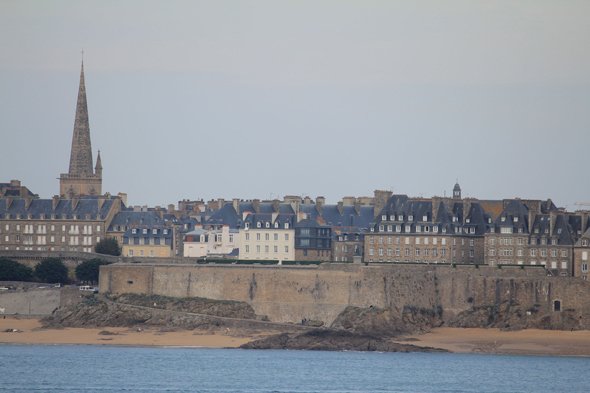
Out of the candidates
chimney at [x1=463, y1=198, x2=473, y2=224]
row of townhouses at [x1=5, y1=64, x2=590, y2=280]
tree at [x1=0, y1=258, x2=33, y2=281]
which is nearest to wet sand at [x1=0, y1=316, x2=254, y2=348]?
tree at [x1=0, y1=258, x2=33, y2=281]

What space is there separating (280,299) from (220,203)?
2786 centimetres

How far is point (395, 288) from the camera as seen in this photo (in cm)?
6394

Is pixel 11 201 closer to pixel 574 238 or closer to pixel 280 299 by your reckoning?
pixel 280 299

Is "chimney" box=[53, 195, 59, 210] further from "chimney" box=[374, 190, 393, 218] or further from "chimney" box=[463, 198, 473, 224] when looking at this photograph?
"chimney" box=[463, 198, 473, 224]

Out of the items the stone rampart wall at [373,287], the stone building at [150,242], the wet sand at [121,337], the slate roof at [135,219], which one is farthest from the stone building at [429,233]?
the slate roof at [135,219]

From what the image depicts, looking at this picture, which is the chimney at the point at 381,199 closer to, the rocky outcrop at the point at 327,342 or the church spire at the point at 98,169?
the rocky outcrop at the point at 327,342

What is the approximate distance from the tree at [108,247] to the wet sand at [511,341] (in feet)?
100

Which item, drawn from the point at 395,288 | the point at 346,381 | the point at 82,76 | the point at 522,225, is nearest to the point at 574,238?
the point at 522,225

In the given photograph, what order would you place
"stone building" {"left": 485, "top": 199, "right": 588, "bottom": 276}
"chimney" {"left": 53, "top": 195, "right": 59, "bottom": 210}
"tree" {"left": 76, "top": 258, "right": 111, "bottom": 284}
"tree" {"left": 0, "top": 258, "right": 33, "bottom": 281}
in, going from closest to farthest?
"stone building" {"left": 485, "top": 199, "right": 588, "bottom": 276} → "tree" {"left": 76, "top": 258, "right": 111, "bottom": 284} → "tree" {"left": 0, "top": 258, "right": 33, "bottom": 281} → "chimney" {"left": 53, "top": 195, "right": 59, "bottom": 210}

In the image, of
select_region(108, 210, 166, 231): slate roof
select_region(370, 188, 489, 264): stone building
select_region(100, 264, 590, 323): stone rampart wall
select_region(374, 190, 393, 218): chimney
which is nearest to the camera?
select_region(100, 264, 590, 323): stone rampart wall

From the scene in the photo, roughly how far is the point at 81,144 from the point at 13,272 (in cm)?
3553

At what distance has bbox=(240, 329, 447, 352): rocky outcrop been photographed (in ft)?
196

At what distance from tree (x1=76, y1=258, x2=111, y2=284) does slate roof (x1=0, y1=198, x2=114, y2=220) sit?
14.0 metres

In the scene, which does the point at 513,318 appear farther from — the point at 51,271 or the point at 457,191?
the point at 51,271
